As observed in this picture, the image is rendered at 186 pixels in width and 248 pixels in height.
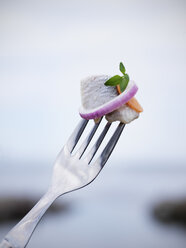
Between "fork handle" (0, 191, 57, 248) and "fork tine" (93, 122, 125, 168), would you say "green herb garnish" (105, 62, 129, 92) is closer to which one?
"fork tine" (93, 122, 125, 168)

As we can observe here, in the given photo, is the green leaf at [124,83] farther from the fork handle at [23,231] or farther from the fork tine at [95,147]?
the fork handle at [23,231]

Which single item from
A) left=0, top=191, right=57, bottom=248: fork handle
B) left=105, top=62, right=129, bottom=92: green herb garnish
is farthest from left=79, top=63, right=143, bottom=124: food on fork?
left=0, top=191, right=57, bottom=248: fork handle

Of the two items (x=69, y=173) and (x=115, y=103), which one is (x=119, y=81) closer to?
(x=115, y=103)

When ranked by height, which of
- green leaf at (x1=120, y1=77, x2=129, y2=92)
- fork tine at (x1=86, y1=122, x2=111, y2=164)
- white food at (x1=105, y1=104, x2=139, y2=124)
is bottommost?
fork tine at (x1=86, y1=122, x2=111, y2=164)

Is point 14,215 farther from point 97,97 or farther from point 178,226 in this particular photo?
point 97,97

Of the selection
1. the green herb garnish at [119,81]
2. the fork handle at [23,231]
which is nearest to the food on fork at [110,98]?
the green herb garnish at [119,81]

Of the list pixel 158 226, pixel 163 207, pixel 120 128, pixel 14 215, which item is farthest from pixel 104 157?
pixel 163 207
